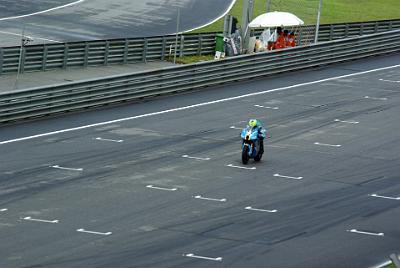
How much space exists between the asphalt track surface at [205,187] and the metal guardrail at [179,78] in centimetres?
60

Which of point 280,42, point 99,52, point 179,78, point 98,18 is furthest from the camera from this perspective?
point 98,18

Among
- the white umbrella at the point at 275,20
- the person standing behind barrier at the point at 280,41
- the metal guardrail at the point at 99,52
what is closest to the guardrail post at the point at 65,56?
the metal guardrail at the point at 99,52

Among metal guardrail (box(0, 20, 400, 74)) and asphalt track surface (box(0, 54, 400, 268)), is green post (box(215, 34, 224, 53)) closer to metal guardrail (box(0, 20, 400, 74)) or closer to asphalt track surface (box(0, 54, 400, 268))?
metal guardrail (box(0, 20, 400, 74))

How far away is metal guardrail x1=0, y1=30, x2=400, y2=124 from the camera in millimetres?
33781

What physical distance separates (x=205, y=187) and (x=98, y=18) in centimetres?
3545

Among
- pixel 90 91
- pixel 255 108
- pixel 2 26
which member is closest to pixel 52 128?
pixel 90 91

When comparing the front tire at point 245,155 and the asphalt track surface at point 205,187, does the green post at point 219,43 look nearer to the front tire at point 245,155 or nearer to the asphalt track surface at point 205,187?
the asphalt track surface at point 205,187

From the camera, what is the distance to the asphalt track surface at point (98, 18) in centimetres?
5391

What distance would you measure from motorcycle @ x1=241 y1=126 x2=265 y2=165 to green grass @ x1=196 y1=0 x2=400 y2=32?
29113 mm

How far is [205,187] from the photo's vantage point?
2623cm

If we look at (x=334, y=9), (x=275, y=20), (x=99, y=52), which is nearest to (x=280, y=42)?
(x=275, y=20)

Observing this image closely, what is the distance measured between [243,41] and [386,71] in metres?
5.78

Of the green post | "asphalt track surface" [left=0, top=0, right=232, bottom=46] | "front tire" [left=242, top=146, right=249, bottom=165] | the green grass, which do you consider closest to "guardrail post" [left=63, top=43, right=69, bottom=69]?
"asphalt track surface" [left=0, top=0, right=232, bottom=46]

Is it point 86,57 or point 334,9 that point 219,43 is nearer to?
point 86,57
